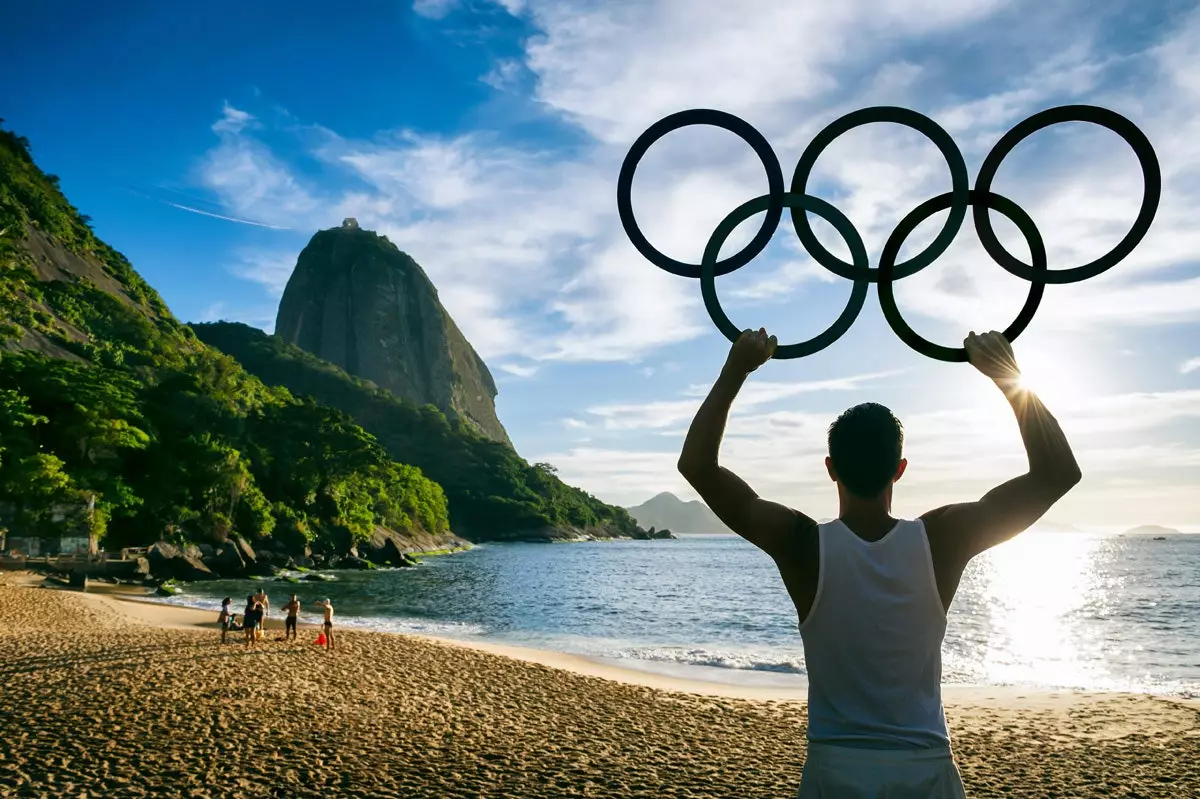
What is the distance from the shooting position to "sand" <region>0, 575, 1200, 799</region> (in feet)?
31.5

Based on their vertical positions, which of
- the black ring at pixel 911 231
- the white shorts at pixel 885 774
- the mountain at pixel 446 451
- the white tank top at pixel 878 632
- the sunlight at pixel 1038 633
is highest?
the mountain at pixel 446 451

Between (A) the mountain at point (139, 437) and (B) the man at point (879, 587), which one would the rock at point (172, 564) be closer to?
(A) the mountain at point (139, 437)

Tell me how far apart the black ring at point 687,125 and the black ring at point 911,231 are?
0.79m

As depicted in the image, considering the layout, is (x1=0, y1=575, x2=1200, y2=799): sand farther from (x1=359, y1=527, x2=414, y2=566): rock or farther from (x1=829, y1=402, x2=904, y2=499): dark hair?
(x1=359, y1=527, x2=414, y2=566): rock

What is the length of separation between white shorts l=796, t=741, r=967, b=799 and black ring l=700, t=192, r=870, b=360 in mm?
2245

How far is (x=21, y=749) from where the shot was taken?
9945 mm

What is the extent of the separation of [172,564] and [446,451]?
115899 millimetres

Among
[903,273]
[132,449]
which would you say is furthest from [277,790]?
[132,449]

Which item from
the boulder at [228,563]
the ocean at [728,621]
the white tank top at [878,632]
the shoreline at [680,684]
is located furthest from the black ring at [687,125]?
the boulder at [228,563]

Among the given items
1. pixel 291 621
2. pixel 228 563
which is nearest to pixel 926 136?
pixel 291 621

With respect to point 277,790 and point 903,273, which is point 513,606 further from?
point 903,273

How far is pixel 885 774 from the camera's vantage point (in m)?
2.13

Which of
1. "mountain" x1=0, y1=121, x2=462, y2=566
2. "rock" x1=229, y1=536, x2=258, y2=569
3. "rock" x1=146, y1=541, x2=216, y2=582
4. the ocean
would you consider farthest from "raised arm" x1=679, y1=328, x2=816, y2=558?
"rock" x1=229, y1=536, x2=258, y2=569

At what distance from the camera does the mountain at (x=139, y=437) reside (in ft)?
141
